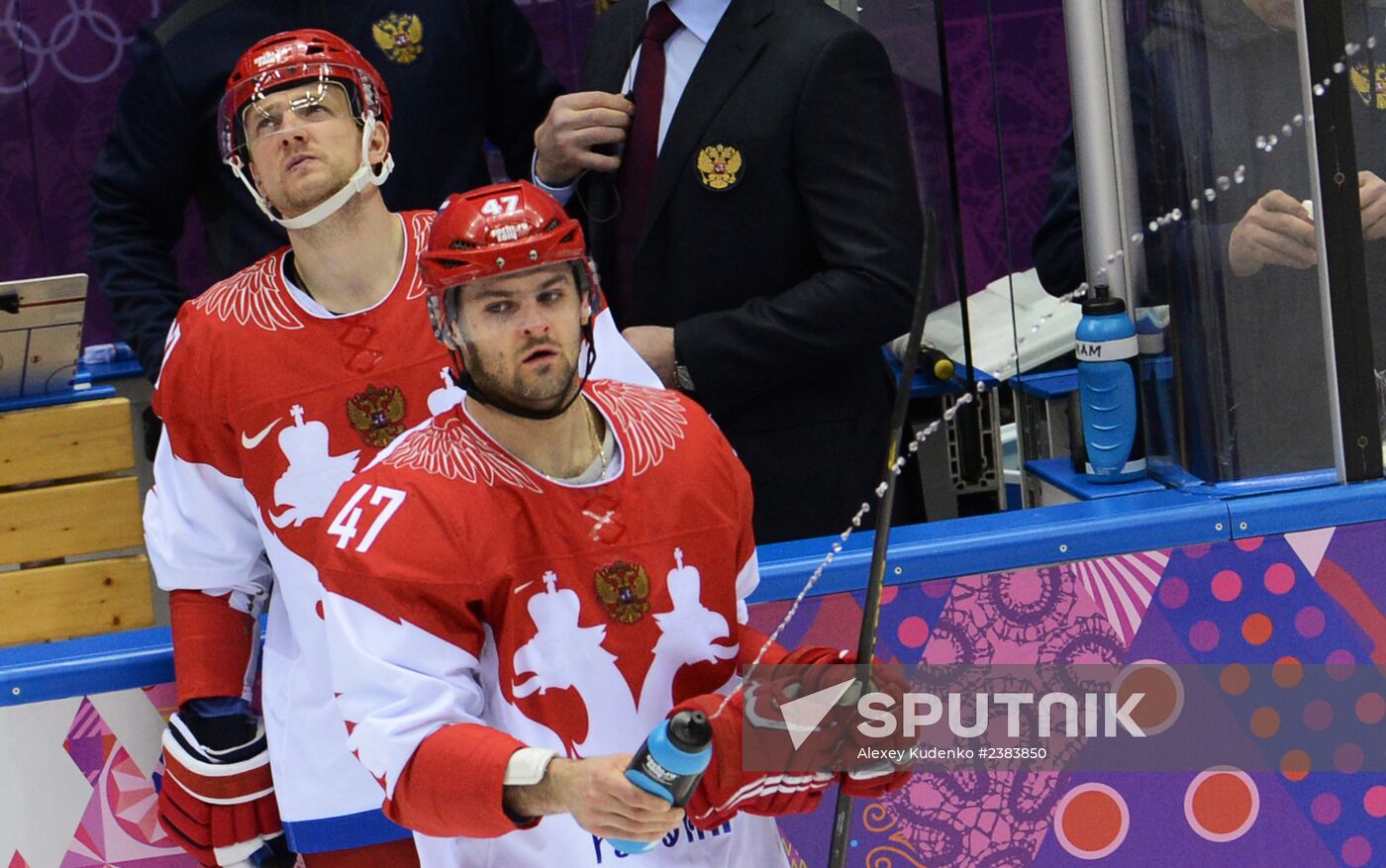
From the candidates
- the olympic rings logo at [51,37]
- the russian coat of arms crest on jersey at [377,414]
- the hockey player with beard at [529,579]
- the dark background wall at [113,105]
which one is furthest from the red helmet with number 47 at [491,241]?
the olympic rings logo at [51,37]

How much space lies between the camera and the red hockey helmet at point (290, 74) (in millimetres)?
2451

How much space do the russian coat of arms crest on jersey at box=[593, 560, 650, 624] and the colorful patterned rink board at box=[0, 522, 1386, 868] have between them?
619 mm

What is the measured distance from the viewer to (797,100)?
2.97 meters

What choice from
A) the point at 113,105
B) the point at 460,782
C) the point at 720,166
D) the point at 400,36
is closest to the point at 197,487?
the point at 460,782

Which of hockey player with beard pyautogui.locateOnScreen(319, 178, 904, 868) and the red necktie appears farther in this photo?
the red necktie

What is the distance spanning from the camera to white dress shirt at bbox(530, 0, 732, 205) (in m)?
3.10

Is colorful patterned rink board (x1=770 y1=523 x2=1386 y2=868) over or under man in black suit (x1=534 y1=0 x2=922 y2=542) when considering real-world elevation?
under

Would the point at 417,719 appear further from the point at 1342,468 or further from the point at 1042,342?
the point at 1042,342

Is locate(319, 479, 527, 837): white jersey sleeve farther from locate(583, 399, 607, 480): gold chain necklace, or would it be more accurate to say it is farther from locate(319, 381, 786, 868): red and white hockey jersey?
locate(583, 399, 607, 480): gold chain necklace

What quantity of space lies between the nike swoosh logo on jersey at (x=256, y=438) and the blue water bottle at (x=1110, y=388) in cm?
130

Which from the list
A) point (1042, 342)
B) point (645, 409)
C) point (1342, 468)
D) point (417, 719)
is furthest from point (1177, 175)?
point (417, 719)

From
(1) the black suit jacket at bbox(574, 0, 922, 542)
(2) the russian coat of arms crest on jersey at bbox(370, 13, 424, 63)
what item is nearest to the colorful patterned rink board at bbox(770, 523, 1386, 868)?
(1) the black suit jacket at bbox(574, 0, 922, 542)

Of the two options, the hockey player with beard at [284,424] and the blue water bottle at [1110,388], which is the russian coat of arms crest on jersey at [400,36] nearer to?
the hockey player with beard at [284,424]

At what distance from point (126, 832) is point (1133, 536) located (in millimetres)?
1520
